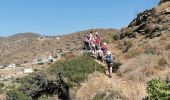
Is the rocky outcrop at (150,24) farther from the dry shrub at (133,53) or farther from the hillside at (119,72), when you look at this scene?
the dry shrub at (133,53)

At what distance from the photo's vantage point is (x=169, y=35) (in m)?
27.2

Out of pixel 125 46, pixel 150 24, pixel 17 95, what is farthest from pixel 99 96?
pixel 150 24

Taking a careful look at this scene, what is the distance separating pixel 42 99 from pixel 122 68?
17.9 ft

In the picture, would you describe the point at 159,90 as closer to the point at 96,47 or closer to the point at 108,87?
the point at 108,87

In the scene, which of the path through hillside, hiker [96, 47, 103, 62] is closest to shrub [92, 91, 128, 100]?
the path through hillside

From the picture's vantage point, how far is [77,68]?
2422cm

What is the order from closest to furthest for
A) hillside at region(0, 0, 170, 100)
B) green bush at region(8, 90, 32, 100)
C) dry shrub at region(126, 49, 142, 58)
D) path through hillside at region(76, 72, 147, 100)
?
path through hillside at region(76, 72, 147, 100) < hillside at region(0, 0, 170, 100) < green bush at region(8, 90, 32, 100) < dry shrub at region(126, 49, 142, 58)

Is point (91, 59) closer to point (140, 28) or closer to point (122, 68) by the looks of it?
point (122, 68)

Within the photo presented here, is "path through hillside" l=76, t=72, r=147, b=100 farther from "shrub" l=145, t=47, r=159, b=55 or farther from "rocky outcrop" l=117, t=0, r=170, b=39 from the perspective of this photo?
"rocky outcrop" l=117, t=0, r=170, b=39

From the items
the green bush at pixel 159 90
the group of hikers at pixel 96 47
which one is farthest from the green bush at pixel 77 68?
the green bush at pixel 159 90

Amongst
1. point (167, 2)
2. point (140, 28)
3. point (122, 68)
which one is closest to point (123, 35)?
point (140, 28)

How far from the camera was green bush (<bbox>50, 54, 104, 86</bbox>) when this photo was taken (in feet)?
76.0

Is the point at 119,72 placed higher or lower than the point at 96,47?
lower

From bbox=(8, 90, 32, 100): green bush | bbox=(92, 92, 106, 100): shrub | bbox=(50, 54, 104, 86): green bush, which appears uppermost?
bbox=(50, 54, 104, 86): green bush
